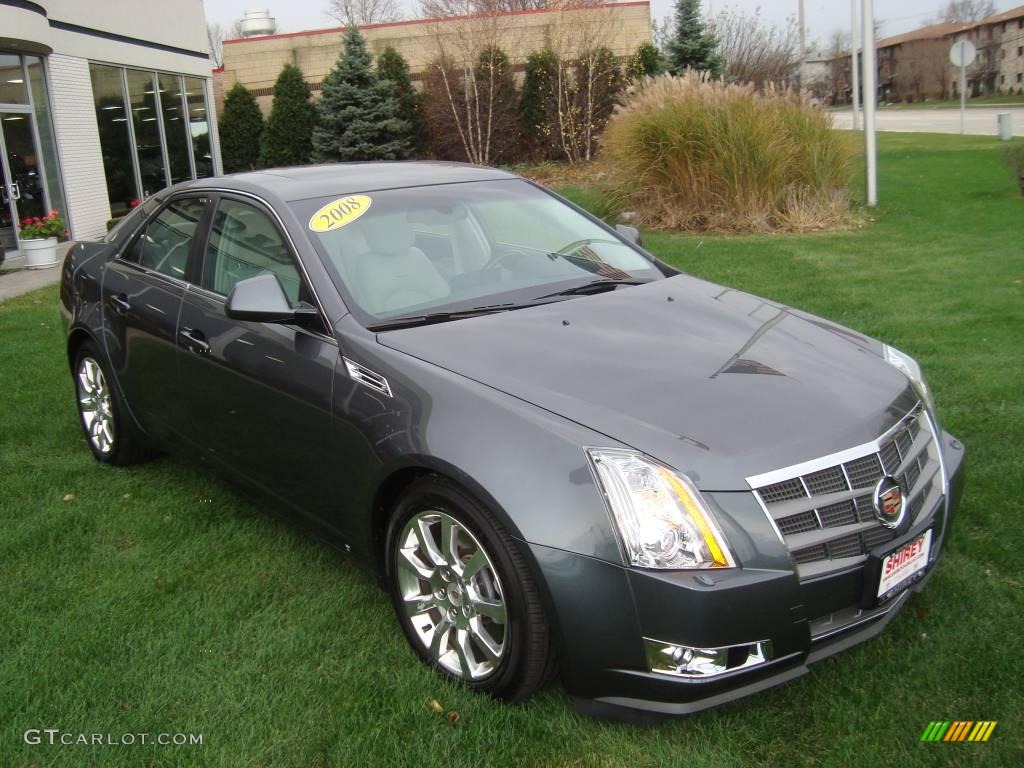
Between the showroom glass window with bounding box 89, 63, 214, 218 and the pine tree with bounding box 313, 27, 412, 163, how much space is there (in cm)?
482

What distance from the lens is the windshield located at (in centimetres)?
355

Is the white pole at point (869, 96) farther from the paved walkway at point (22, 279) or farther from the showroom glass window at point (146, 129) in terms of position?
the showroom glass window at point (146, 129)

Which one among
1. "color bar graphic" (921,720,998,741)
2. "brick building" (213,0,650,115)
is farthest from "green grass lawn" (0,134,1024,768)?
"brick building" (213,0,650,115)

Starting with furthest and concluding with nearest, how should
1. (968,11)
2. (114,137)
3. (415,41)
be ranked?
1. (968,11)
2. (415,41)
3. (114,137)

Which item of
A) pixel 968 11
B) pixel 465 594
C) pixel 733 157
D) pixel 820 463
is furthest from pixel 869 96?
pixel 968 11

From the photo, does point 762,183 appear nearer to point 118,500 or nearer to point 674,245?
point 674,245

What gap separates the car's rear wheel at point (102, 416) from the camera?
490cm

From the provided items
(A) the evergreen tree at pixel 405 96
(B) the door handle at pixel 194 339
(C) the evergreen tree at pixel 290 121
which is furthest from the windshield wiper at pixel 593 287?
(C) the evergreen tree at pixel 290 121

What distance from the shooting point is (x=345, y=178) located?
13.5ft

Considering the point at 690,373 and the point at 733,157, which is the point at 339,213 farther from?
the point at 733,157

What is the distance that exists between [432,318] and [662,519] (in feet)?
4.21

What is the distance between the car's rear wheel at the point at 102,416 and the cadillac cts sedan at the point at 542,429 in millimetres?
525

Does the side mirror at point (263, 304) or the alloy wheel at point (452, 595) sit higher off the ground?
the side mirror at point (263, 304)

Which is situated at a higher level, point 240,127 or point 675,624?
point 240,127
